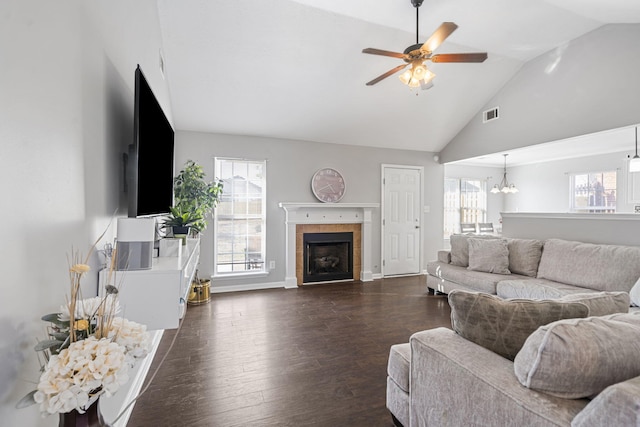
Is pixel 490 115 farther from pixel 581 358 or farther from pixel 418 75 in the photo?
pixel 581 358

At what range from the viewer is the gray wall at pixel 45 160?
0.76m

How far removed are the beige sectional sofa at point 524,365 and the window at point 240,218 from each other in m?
3.58

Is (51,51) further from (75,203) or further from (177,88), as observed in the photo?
(177,88)

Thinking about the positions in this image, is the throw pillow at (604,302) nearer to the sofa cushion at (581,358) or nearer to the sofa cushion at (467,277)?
the sofa cushion at (581,358)

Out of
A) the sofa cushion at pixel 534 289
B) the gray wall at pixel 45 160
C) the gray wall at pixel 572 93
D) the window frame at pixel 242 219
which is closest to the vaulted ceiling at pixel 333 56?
Result: the gray wall at pixel 572 93

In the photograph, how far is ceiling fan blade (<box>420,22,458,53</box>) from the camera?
2.20m

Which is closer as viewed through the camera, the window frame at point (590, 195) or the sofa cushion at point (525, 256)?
the sofa cushion at point (525, 256)

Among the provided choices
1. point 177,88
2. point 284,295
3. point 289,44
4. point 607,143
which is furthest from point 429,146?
point 177,88

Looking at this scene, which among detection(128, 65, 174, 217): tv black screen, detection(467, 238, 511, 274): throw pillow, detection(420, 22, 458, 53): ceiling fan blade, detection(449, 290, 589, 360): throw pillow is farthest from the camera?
detection(467, 238, 511, 274): throw pillow

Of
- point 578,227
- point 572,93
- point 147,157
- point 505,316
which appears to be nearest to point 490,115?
point 572,93

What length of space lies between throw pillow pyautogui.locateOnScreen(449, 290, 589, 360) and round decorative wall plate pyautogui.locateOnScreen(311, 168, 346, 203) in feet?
13.1

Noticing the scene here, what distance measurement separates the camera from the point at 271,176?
4.96m

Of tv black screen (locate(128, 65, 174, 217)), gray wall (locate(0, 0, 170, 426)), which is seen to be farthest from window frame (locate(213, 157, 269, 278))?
gray wall (locate(0, 0, 170, 426))

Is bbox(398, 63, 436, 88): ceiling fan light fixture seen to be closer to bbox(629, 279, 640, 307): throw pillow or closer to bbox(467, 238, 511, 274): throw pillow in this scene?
bbox(467, 238, 511, 274): throw pillow
